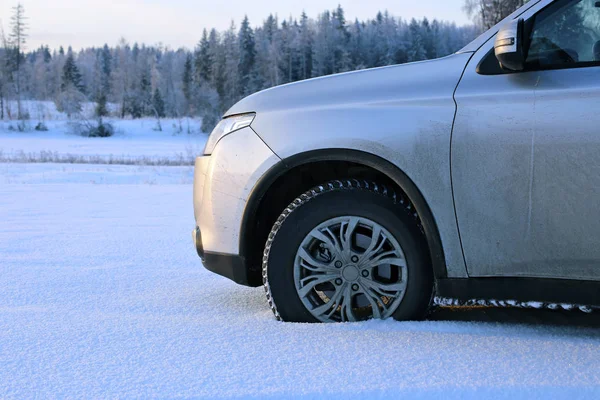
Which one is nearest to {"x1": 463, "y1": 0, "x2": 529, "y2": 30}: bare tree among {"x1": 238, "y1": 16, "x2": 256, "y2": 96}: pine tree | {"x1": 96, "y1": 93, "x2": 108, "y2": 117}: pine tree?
{"x1": 96, "y1": 93, "x2": 108, "y2": 117}: pine tree

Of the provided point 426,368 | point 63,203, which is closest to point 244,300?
point 426,368

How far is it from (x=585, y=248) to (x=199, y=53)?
101m

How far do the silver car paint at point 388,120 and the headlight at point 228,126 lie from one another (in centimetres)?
6

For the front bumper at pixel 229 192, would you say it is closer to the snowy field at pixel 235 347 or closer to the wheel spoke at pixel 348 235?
the snowy field at pixel 235 347

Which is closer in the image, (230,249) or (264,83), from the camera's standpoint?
(230,249)

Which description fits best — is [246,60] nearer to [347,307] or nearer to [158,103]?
[158,103]

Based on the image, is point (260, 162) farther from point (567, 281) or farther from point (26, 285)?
point (26, 285)

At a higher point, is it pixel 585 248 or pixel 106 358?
pixel 585 248

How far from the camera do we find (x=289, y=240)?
9.39 ft

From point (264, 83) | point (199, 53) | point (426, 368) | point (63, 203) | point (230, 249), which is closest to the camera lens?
point (426, 368)

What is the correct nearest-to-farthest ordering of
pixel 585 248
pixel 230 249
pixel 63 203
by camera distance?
1. pixel 585 248
2. pixel 230 249
3. pixel 63 203

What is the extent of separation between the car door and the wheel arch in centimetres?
14

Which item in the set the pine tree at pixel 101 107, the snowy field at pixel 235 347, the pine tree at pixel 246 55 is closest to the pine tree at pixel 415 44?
the pine tree at pixel 246 55

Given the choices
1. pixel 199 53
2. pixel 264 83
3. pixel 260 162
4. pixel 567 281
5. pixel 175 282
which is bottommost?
pixel 175 282
